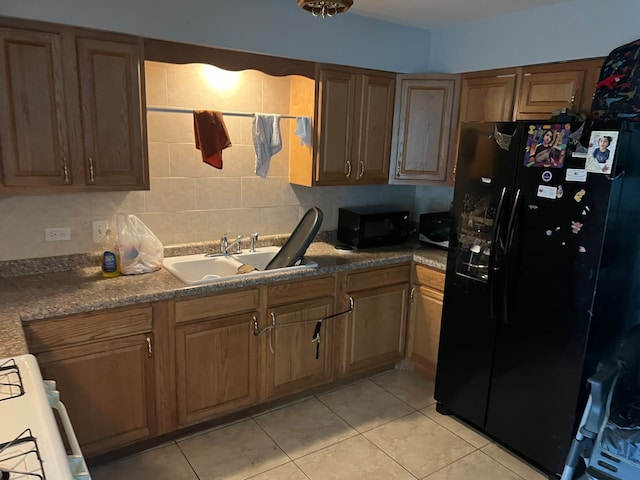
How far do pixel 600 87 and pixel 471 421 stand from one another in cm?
189

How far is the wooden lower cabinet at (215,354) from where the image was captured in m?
2.38

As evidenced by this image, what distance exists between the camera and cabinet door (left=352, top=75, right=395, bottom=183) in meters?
3.02

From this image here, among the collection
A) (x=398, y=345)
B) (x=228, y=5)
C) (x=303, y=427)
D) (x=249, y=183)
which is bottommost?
(x=303, y=427)

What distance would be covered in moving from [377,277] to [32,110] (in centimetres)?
206

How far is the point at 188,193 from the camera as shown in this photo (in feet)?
9.14

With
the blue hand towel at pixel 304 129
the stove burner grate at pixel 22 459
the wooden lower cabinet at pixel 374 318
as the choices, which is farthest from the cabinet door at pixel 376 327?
the stove burner grate at pixel 22 459

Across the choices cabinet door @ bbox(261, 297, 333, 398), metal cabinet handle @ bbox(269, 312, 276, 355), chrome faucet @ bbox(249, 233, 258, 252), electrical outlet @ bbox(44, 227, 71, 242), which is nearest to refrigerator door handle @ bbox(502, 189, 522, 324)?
cabinet door @ bbox(261, 297, 333, 398)

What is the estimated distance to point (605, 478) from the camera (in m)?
1.91

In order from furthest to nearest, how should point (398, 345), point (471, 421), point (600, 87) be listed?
point (398, 345)
point (471, 421)
point (600, 87)

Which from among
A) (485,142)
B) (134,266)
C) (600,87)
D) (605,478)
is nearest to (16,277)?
(134,266)

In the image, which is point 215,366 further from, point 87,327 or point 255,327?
point 87,327

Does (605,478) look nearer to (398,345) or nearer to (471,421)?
(471,421)

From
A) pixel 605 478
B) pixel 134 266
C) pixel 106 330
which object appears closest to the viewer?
pixel 605 478

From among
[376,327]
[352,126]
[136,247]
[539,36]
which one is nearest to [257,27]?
[352,126]
